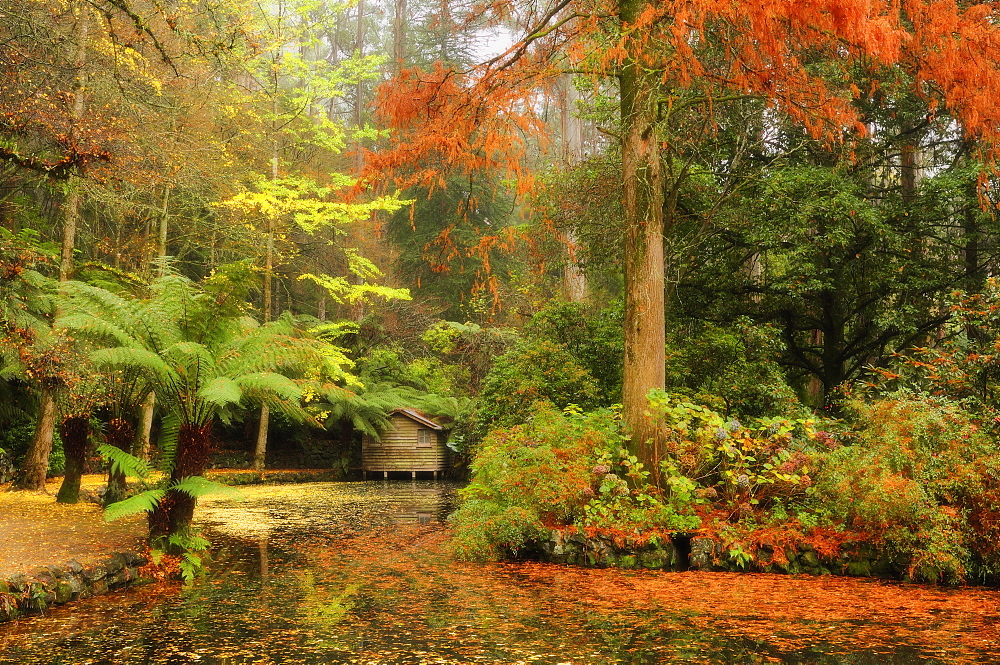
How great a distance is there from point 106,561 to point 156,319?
255cm

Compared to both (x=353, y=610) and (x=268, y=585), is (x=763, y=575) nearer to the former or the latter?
(x=353, y=610)

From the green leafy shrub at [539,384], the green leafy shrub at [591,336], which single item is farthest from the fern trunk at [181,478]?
the green leafy shrub at [591,336]

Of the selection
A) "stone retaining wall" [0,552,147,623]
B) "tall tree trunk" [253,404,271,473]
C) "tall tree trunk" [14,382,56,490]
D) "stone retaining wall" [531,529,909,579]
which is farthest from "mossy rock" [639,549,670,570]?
"tall tree trunk" [253,404,271,473]

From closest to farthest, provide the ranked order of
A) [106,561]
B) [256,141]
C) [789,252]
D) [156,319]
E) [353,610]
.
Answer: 1. [353,610]
2. [106,561]
3. [156,319]
4. [789,252]
5. [256,141]

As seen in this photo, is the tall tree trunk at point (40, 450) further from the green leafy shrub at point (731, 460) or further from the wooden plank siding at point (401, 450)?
the wooden plank siding at point (401, 450)

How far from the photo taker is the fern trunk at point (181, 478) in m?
7.91

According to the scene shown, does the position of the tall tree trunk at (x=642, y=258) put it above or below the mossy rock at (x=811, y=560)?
above

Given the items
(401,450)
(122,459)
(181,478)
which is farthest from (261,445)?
(122,459)

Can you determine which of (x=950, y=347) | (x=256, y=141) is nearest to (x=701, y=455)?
(x=950, y=347)

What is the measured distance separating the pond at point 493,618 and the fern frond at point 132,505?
27.5 inches

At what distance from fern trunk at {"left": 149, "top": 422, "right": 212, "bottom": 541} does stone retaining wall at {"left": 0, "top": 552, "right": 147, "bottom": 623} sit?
16.8 inches

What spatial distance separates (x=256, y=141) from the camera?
72.6ft

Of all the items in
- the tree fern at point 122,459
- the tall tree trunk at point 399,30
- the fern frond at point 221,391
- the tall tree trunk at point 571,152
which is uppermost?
the tall tree trunk at point 399,30

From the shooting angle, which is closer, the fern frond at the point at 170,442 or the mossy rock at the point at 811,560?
the mossy rock at the point at 811,560
